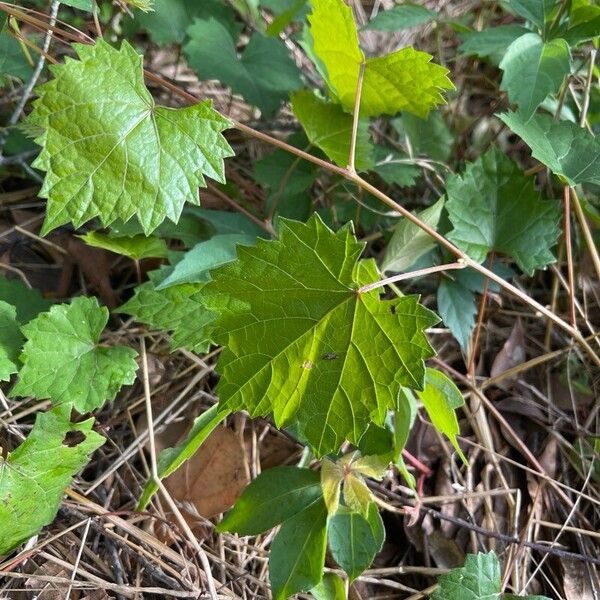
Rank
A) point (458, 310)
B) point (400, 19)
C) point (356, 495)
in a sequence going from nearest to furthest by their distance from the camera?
point (356, 495) < point (458, 310) < point (400, 19)

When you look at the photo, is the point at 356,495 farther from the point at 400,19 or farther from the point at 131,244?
the point at 400,19

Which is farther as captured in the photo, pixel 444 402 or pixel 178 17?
pixel 178 17

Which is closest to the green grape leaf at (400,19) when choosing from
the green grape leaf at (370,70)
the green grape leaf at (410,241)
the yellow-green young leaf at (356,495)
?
the green grape leaf at (370,70)

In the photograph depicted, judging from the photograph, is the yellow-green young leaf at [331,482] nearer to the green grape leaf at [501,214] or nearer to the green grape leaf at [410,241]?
the green grape leaf at [410,241]

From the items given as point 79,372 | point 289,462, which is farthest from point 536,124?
point 79,372

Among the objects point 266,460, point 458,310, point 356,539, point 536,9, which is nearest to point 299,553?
point 356,539

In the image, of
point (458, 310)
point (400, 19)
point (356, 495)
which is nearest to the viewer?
point (356, 495)

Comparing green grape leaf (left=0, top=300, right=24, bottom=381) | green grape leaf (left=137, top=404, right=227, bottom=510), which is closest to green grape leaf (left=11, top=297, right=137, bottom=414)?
green grape leaf (left=0, top=300, right=24, bottom=381)

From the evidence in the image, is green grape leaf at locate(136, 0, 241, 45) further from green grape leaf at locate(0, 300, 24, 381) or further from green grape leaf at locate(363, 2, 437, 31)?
green grape leaf at locate(0, 300, 24, 381)
